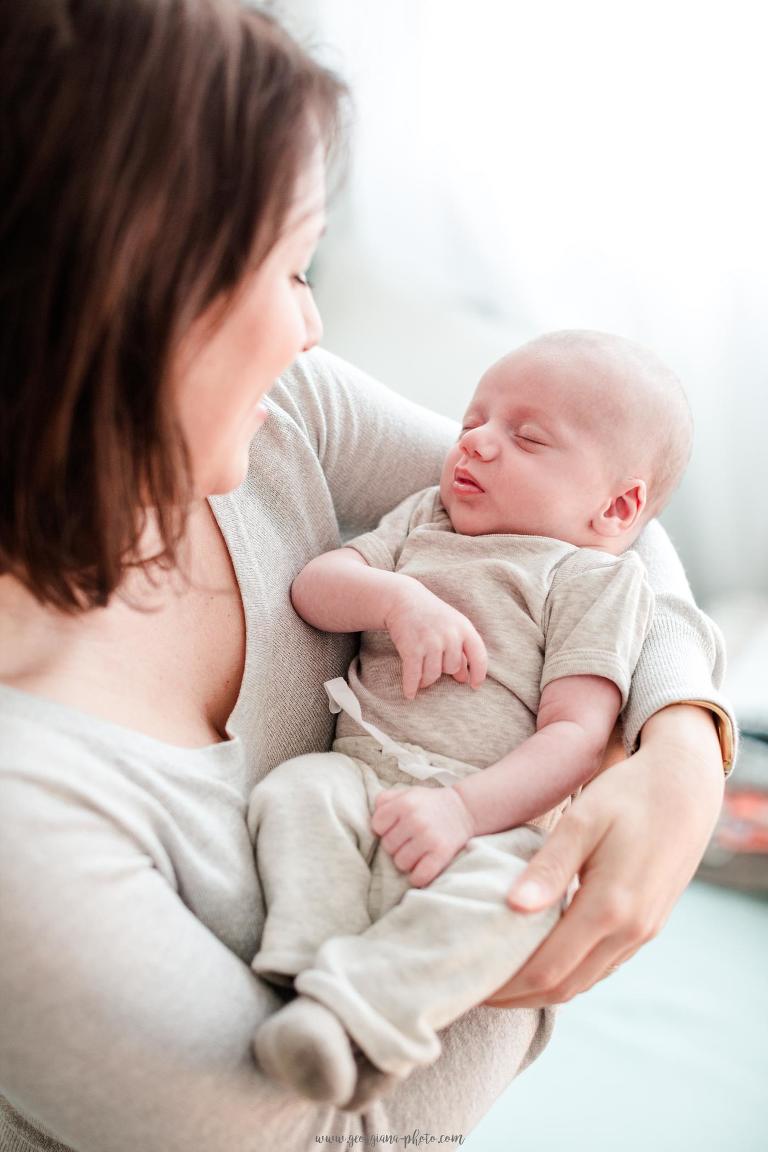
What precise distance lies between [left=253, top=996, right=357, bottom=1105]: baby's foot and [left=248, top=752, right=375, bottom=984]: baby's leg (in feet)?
0.19

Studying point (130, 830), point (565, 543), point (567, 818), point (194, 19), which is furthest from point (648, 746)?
point (194, 19)

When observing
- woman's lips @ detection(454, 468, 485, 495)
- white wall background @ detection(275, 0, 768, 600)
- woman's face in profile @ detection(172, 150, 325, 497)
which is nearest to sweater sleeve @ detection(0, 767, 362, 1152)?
woman's face in profile @ detection(172, 150, 325, 497)

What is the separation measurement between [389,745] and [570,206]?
1.40 metres

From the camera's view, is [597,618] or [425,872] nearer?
[425,872]

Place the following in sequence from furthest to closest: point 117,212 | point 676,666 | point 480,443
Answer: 1. point 480,443
2. point 676,666
3. point 117,212

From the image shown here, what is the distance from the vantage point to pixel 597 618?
3.00 feet

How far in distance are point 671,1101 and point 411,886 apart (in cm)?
77

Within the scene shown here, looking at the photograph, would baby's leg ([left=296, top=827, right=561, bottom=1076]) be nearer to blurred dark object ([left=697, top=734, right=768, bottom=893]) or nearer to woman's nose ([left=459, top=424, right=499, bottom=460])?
woman's nose ([left=459, top=424, right=499, bottom=460])

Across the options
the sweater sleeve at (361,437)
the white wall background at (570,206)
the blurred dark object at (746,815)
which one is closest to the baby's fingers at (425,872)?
the sweater sleeve at (361,437)

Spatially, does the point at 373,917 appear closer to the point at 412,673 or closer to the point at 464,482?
the point at 412,673

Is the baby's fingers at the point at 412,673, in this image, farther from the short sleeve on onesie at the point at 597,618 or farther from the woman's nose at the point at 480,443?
the woman's nose at the point at 480,443

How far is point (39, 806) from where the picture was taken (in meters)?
0.67

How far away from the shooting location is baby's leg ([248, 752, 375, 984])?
29.3 inches

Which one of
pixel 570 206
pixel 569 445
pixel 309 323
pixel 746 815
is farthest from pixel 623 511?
pixel 570 206
